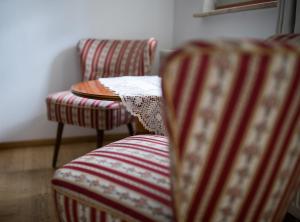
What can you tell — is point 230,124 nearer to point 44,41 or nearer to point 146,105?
point 146,105

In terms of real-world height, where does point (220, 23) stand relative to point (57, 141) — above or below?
above

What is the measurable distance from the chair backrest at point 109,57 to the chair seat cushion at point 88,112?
39 cm

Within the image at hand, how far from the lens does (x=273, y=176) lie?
2.17 ft

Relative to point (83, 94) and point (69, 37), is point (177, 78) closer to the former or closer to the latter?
point (83, 94)

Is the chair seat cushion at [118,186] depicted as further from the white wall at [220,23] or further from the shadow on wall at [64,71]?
the shadow on wall at [64,71]

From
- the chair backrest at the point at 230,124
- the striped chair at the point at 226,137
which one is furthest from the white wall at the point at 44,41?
the chair backrest at the point at 230,124

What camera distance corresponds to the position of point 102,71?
2332mm

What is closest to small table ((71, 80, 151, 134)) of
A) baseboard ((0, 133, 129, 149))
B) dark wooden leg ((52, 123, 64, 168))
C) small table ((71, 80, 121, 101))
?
small table ((71, 80, 121, 101))

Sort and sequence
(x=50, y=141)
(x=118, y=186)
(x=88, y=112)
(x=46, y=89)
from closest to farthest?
(x=118, y=186) < (x=88, y=112) < (x=46, y=89) < (x=50, y=141)

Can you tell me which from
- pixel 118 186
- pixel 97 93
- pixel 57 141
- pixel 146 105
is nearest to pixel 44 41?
pixel 57 141

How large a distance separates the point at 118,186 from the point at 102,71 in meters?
1.62

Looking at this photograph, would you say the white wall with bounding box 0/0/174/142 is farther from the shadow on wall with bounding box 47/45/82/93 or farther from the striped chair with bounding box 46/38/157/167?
the striped chair with bounding box 46/38/157/167

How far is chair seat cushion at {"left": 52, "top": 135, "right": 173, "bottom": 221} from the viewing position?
2.50 feet

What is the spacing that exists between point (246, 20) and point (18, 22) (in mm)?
1580
